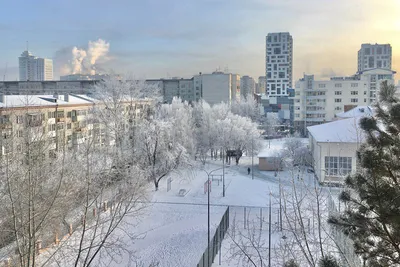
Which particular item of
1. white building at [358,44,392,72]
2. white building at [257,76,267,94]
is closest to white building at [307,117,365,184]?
white building at [358,44,392,72]

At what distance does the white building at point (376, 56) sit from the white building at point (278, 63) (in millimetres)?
23749

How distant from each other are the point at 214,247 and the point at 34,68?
8125 cm

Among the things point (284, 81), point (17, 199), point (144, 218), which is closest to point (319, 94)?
point (144, 218)

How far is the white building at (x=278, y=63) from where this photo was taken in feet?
421

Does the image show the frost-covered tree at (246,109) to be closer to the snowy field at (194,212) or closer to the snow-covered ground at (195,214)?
the snowy field at (194,212)

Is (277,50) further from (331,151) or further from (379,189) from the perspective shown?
(379,189)

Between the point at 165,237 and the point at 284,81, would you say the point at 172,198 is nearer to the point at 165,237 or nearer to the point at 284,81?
the point at 165,237

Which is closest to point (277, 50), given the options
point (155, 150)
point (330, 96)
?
point (330, 96)

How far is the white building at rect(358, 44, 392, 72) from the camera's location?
111 metres

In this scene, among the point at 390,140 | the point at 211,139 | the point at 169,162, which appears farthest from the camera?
the point at 211,139

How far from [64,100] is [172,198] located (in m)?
16.0

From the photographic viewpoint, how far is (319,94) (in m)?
58.9

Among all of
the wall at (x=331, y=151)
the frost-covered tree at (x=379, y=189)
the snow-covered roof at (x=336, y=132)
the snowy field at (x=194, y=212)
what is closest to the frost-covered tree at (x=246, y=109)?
the snowy field at (x=194, y=212)

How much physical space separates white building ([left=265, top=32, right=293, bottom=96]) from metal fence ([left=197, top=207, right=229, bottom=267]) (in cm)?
11503
